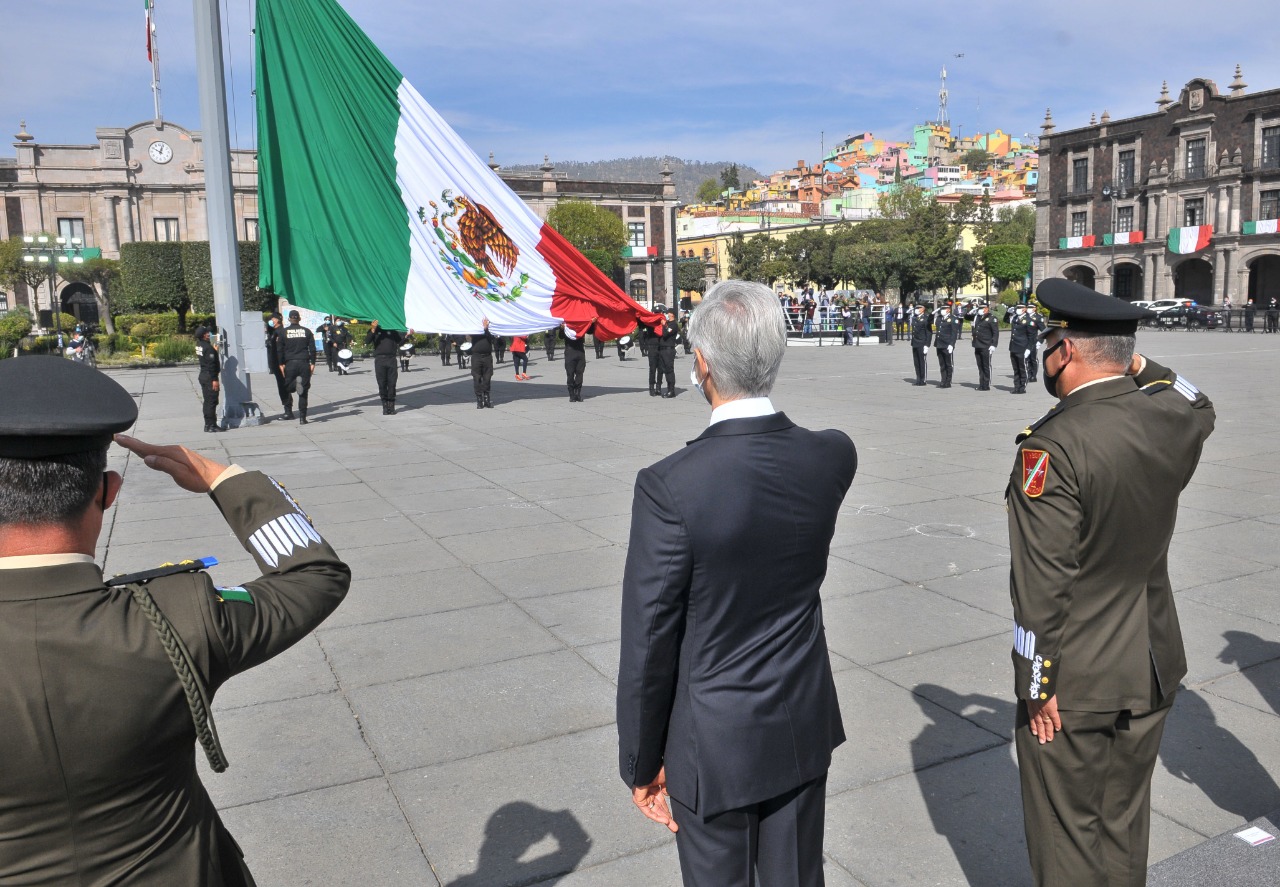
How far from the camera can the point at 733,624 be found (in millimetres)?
2178

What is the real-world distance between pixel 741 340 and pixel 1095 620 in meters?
1.27

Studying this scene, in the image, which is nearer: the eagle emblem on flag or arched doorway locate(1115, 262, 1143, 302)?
the eagle emblem on flag

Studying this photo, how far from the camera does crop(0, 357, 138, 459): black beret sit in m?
1.50

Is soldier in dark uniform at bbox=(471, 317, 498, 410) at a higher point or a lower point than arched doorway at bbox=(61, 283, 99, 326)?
lower

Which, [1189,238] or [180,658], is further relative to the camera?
[1189,238]

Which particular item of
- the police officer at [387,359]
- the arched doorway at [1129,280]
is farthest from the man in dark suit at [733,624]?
the arched doorway at [1129,280]

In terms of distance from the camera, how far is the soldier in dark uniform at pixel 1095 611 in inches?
102

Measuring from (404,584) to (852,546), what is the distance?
3251 millimetres

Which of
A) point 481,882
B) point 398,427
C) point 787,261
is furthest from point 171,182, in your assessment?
point 481,882

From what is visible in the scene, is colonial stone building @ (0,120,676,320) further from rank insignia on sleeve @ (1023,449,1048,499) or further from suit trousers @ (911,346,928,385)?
rank insignia on sleeve @ (1023,449,1048,499)

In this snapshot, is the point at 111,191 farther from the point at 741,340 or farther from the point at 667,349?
the point at 741,340

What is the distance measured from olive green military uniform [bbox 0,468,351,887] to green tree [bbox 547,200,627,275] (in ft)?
183

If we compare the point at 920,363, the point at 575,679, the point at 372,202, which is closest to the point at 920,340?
the point at 920,363

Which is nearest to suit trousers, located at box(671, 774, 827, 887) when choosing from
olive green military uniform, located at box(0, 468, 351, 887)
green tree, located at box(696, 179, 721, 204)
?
olive green military uniform, located at box(0, 468, 351, 887)
